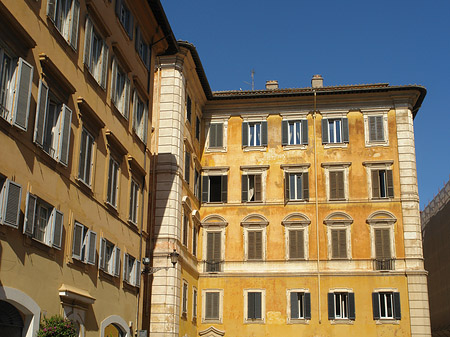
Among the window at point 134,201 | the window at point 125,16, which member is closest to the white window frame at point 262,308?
the window at point 134,201

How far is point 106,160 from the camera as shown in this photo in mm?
21125

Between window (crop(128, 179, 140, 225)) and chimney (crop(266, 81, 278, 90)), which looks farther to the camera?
chimney (crop(266, 81, 278, 90))

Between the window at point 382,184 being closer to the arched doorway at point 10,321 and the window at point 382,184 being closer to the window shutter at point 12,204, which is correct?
the arched doorway at point 10,321

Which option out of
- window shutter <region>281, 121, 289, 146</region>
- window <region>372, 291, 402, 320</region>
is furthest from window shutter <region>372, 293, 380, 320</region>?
window shutter <region>281, 121, 289, 146</region>

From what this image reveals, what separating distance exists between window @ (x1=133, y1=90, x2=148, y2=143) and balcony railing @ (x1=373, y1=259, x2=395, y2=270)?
693 inches

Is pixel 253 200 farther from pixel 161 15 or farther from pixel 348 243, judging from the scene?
pixel 161 15

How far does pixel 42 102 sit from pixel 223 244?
78.0 ft

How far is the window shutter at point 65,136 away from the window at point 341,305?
75.6 ft

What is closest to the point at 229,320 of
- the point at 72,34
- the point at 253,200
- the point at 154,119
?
the point at 253,200

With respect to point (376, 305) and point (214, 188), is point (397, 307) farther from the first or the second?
point (214, 188)

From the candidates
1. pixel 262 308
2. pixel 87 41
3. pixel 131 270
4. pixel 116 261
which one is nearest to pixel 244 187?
pixel 262 308

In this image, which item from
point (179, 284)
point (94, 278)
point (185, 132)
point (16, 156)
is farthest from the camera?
point (185, 132)

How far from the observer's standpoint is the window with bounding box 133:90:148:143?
24609 millimetres

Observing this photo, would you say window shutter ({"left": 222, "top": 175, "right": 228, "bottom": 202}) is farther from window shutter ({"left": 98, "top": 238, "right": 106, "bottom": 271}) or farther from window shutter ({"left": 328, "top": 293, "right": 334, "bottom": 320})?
window shutter ({"left": 98, "top": 238, "right": 106, "bottom": 271})
